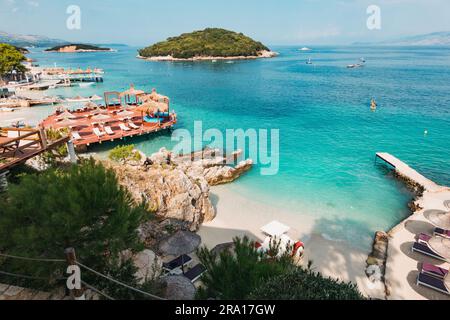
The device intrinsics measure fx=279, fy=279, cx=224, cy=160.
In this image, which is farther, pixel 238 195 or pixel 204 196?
pixel 238 195

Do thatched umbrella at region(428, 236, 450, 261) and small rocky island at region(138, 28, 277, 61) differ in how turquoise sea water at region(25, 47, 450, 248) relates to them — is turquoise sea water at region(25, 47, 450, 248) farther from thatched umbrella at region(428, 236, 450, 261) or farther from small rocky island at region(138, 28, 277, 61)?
small rocky island at region(138, 28, 277, 61)

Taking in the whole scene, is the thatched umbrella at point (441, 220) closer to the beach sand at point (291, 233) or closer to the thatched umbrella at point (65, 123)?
the beach sand at point (291, 233)

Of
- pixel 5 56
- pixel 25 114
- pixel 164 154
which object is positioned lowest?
pixel 164 154

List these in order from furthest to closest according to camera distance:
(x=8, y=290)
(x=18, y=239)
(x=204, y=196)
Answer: (x=204, y=196)
(x=8, y=290)
(x=18, y=239)

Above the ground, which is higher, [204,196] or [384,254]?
[204,196]

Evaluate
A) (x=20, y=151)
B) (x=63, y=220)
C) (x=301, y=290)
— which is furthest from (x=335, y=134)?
(x=63, y=220)

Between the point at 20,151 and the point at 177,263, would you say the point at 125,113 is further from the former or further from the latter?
the point at 177,263

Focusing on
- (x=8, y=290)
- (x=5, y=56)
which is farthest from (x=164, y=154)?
(x=5, y=56)
